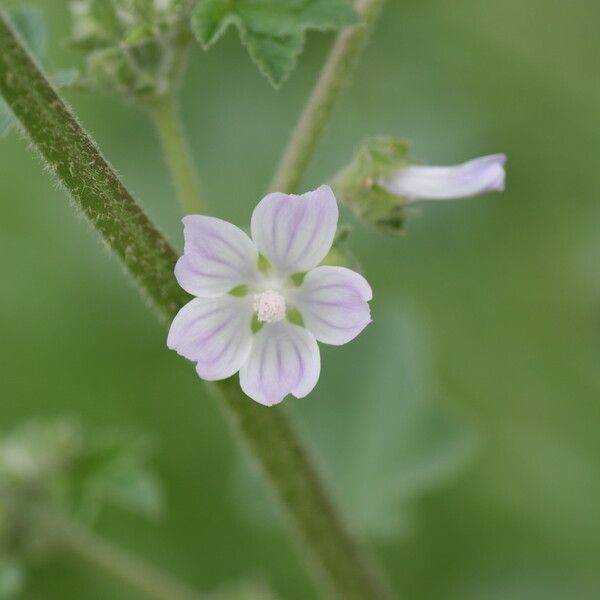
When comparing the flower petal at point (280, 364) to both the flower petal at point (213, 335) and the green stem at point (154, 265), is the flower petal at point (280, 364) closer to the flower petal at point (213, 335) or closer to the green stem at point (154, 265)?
the flower petal at point (213, 335)

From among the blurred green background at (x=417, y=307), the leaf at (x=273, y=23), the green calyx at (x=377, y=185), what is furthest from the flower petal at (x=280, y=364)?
the blurred green background at (x=417, y=307)

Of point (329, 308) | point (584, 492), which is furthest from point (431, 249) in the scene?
point (329, 308)

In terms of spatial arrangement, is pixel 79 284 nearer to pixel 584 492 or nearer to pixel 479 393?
pixel 479 393

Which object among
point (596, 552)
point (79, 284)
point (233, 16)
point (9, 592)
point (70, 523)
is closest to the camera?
point (233, 16)

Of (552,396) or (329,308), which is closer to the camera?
(329,308)

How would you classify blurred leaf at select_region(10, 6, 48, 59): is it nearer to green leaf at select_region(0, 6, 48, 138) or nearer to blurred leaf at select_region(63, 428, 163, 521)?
green leaf at select_region(0, 6, 48, 138)

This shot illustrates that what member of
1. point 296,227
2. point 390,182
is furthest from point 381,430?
point 296,227
